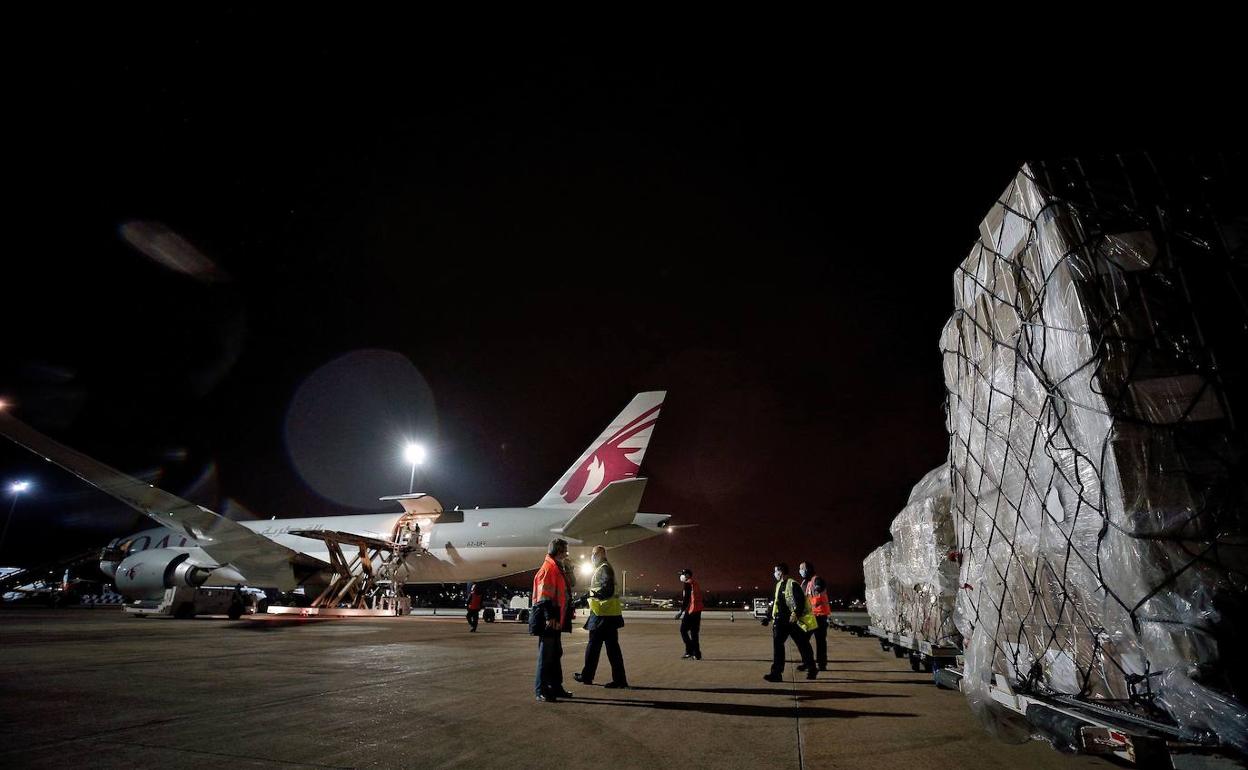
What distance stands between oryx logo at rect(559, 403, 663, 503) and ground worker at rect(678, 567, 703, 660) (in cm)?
1049

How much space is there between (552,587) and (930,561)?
532cm

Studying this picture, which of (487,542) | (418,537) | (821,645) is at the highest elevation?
(418,537)

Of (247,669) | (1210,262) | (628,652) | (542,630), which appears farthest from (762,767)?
(628,652)

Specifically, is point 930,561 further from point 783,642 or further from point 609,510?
point 609,510

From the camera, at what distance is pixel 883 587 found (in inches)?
500

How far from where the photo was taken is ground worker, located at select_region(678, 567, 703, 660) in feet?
35.6

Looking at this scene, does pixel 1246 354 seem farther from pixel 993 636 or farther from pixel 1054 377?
pixel 993 636

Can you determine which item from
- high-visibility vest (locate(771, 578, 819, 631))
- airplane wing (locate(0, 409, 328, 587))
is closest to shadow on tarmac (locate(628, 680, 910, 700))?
high-visibility vest (locate(771, 578, 819, 631))

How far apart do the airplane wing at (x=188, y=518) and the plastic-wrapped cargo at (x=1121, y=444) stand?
65.0 feet

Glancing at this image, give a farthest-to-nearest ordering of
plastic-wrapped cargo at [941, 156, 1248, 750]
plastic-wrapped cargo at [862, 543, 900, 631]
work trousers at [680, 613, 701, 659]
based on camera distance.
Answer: plastic-wrapped cargo at [862, 543, 900, 631]
work trousers at [680, 613, 701, 659]
plastic-wrapped cargo at [941, 156, 1248, 750]

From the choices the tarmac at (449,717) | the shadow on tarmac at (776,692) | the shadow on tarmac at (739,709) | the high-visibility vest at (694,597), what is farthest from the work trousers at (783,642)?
the high-visibility vest at (694,597)

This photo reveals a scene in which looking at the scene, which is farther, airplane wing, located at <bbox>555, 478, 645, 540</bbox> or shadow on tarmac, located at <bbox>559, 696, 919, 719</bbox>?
airplane wing, located at <bbox>555, 478, 645, 540</bbox>

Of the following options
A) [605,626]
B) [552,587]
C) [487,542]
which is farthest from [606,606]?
[487,542]

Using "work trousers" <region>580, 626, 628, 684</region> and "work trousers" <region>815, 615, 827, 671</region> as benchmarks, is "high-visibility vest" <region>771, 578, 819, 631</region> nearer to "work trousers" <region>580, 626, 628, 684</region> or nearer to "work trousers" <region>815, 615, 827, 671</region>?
"work trousers" <region>815, 615, 827, 671</region>
